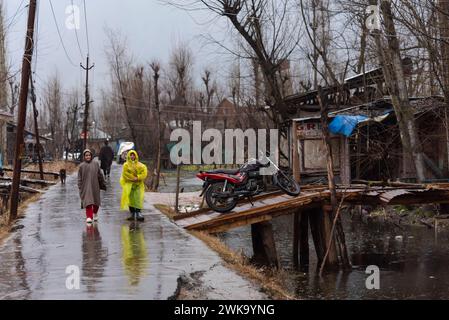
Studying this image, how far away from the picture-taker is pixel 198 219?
551 inches

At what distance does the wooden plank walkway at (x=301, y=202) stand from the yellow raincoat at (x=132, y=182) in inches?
46.5

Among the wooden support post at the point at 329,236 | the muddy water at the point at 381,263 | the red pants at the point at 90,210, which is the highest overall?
the red pants at the point at 90,210

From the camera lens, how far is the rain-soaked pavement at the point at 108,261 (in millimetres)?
7223

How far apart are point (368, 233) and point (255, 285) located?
11.4 meters

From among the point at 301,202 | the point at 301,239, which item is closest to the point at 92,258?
the point at 301,202

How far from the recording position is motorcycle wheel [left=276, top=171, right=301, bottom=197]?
14.8 m

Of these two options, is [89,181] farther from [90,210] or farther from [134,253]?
[134,253]

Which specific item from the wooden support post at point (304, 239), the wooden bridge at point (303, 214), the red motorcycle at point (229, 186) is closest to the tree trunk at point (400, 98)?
the wooden bridge at point (303, 214)

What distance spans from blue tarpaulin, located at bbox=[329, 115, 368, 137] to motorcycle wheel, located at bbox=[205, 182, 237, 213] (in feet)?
27.4

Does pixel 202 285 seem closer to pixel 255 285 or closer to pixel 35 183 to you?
pixel 255 285

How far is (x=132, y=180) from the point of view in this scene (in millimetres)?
13844

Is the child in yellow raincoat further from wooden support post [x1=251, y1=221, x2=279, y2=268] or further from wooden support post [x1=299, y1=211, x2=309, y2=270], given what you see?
wooden support post [x1=299, y1=211, x2=309, y2=270]

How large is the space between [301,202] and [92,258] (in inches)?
228

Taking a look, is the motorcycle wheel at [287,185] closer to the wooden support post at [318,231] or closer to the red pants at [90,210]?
the wooden support post at [318,231]
